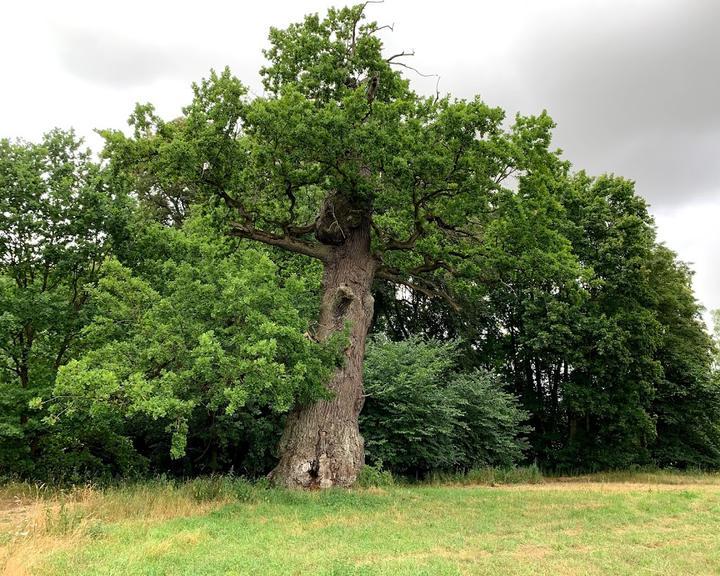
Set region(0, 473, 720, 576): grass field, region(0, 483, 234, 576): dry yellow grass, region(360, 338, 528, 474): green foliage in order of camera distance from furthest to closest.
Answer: region(360, 338, 528, 474): green foliage < region(0, 483, 234, 576): dry yellow grass < region(0, 473, 720, 576): grass field

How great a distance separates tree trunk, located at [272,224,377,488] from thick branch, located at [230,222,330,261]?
0.28 meters

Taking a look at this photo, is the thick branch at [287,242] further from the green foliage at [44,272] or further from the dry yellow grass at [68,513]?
the dry yellow grass at [68,513]

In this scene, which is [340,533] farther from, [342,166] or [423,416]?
[423,416]

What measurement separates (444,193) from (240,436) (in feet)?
30.1

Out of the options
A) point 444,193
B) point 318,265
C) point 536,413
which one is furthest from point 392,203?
point 536,413

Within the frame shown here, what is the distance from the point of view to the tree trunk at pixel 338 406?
11078 millimetres

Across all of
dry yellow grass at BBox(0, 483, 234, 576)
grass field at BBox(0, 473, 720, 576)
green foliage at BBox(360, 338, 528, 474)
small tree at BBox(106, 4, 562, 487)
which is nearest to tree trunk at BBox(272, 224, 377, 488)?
small tree at BBox(106, 4, 562, 487)

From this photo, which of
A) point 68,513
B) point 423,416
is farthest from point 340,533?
point 423,416

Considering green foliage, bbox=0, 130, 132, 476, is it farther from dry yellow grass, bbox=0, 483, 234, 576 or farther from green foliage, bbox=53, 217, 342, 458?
dry yellow grass, bbox=0, 483, 234, 576

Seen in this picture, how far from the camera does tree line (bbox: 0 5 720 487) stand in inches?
383

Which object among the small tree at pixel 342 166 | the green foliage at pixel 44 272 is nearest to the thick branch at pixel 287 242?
the small tree at pixel 342 166

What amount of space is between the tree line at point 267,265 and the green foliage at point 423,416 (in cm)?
9

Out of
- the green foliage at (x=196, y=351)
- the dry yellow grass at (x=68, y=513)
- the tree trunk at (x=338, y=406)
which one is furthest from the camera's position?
the tree trunk at (x=338, y=406)

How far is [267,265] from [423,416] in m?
7.98
